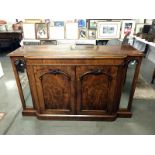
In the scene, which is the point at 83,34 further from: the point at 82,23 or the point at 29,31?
the point at 29,31

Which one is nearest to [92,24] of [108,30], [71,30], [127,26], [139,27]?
[108,30]

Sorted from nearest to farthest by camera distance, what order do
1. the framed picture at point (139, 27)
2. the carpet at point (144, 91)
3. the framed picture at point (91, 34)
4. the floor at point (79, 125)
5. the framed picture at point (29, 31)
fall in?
1. the floor at point (79, 125)
2. the carpet at point (144, 91)
3. the framed picture at point (29, 31)
4. the framed picture at point (91, 34)
5. the framed picture at point (139, 27)

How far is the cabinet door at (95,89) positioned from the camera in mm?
1662

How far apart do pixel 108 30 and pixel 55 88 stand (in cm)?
270

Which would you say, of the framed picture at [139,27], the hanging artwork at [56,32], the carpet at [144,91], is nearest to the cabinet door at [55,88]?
the carpet at [144,91]

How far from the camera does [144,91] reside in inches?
106

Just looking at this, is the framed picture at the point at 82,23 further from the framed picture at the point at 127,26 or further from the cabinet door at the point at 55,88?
the cabinet door at the point at 55,88

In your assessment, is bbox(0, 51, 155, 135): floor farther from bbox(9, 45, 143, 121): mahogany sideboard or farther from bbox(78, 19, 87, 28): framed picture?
bbox(78, 19, 87, 28): framed picture

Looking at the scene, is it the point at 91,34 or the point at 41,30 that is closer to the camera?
the point at 41,30

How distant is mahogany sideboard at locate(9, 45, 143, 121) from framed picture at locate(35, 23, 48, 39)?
212 cm

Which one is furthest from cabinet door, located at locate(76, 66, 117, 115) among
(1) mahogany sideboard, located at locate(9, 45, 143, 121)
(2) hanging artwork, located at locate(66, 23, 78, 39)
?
(2) hanging artwork, located at locate(66, 23, 78, 39)

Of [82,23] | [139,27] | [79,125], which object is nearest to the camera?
[79,125]

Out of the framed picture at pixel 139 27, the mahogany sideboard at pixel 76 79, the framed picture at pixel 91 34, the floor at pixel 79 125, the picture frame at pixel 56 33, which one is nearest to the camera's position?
the mahogany sideboard at pixel 76 79
